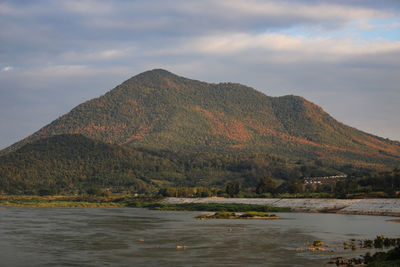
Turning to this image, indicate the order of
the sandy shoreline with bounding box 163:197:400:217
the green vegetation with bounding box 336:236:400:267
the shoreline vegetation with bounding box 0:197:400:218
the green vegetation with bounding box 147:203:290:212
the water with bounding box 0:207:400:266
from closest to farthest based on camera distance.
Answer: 1. the green vegetation with bounding box 336:236:400:267
2. the water with bounding box 0:207:400:266
3. the sandy shoreline with bounding box 163:197:400:217
4. the shoreline vegetation with bounding box 0:197:400:218
5. the green vegetation with bounding box 147:203:290:212

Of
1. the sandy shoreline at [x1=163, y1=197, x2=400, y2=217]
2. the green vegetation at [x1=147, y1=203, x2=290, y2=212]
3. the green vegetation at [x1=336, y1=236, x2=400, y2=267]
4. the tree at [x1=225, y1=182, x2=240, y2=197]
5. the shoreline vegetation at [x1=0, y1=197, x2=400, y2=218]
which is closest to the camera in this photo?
the green vegetation at [x1=336, y1=236, x2=400, y2=267]

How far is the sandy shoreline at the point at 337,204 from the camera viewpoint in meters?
120

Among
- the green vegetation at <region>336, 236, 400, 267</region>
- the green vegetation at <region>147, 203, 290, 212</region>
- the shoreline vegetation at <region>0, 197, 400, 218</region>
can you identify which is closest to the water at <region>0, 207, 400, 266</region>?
the green vegetation at <region>336, 236, 400, 267</region>

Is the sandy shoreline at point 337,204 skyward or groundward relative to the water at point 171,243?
skyward

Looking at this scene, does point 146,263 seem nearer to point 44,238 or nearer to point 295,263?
point 295,263

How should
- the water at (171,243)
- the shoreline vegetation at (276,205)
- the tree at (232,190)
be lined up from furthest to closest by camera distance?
the tree at (232,190) < the shoreline vegetation at (276,205) < the water at (171,243)

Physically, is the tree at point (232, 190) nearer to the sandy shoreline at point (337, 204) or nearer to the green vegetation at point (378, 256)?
the sandy shoreline at point (337, 204)

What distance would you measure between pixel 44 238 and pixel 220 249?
87.4 feet

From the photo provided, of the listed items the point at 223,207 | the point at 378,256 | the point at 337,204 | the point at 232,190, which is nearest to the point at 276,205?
the point at 223,207

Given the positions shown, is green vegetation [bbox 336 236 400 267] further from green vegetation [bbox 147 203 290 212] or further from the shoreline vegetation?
green vegetation [bbox 147 203 290 212]

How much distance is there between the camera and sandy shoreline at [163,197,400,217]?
12000 cm

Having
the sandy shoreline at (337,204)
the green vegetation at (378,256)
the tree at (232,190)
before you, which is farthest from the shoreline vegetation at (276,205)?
the green vegetation at (378,256)

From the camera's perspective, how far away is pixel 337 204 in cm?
13500

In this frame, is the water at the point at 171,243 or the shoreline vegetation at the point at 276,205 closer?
the water at the point at 171,243
